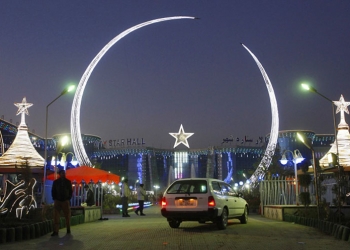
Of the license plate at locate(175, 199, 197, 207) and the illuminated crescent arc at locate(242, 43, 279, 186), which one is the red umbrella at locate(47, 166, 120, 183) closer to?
the license plate at locate(175, 199, 197, 207)

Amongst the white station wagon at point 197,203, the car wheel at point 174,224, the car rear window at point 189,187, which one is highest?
the car rear window at point 189,187

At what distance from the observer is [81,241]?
11500 millimetres

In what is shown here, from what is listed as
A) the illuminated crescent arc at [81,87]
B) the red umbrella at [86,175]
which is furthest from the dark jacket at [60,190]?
the illuminated crescent arc at [81,87]

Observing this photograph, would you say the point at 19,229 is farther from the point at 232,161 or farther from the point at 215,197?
the point at 232,161

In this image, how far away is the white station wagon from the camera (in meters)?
13.7

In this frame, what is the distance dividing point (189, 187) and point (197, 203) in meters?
0.81

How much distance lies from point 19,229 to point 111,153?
12144 centimetres

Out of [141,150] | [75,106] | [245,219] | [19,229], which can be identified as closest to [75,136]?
[75,106]

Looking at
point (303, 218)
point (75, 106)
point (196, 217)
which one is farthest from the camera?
point (75, 106)

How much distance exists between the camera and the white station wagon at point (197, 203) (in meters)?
13.7

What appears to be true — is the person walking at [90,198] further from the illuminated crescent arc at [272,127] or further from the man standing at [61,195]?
the illuminated crescent arc at [272,127]

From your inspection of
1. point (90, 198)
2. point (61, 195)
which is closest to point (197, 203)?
point (61, 195)

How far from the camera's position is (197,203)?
13.8 m

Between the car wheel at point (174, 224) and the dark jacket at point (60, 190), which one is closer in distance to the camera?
the dark jacket at point (60, 190)
